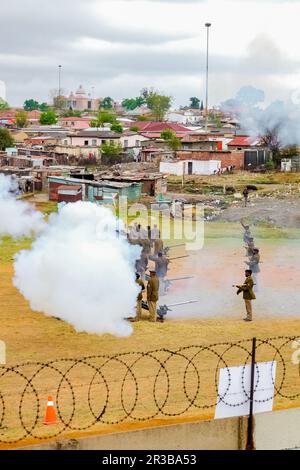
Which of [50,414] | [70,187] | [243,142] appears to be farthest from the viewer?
[243,142]

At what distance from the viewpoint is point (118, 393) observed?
505 inches

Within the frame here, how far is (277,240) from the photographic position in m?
32.1

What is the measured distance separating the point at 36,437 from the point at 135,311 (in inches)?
299

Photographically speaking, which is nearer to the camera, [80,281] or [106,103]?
[80,281]

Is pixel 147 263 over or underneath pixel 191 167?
underneath

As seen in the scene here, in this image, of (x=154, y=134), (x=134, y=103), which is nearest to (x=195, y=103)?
(x=134, y=103)

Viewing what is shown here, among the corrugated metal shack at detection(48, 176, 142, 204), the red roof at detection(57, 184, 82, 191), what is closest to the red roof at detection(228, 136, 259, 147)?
the corrugated metal shack at detection(48, 176, 142, 204)

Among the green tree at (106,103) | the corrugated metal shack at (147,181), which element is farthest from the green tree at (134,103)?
the corrugated metal shack at (147,181)

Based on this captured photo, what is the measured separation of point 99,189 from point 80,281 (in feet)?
77.5

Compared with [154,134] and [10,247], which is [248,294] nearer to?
[10,247]

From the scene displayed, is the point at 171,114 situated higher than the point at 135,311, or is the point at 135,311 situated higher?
the point at 171,114

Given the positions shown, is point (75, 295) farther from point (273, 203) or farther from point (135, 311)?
point (273, 203)
